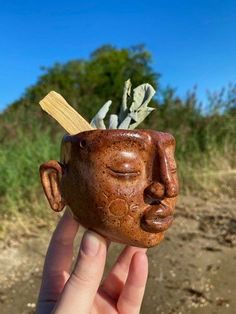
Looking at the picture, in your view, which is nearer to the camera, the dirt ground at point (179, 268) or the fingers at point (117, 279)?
the fingers at point (117, 279)

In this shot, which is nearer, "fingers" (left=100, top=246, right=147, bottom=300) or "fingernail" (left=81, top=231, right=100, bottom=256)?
"fingernail" (left=81, top=231, right=100, bottom=256)

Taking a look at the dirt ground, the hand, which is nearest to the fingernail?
the hand

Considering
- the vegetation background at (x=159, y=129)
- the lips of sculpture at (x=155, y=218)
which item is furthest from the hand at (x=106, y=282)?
the vegetation background at (x=159, y=129)

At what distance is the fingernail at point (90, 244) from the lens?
1.27 meters

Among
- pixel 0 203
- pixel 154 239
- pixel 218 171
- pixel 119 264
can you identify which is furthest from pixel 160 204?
pixel 218 171

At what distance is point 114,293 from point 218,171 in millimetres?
4214

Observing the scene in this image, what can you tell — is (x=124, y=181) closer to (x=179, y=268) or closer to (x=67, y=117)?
(x=67, y=117)

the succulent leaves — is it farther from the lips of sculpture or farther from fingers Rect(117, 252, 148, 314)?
fingers Rect(117, 252, 148, 314)

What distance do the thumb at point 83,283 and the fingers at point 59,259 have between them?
10.2 inches

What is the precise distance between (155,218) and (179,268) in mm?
2216

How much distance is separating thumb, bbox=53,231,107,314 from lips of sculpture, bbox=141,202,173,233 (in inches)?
5.6

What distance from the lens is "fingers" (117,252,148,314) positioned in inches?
57.1

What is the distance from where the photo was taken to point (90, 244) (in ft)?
4.22

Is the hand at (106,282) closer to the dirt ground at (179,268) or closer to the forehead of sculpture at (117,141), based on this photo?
the forehead of sculpture at (117,141)
